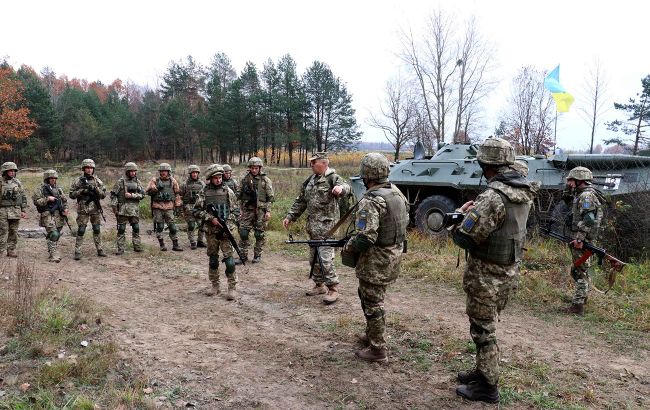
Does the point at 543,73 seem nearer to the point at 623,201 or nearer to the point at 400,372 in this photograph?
the point at 623,201

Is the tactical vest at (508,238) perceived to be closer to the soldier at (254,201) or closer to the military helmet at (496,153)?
the military helmet at (496,153)

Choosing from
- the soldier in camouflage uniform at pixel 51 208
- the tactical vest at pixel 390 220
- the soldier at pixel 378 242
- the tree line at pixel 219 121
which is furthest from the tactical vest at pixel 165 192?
the tree line at pixel 219 121

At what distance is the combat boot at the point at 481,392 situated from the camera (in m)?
3.60

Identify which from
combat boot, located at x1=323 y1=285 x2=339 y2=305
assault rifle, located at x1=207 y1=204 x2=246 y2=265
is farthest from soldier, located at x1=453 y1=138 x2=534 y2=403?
assault rifle, located at x1=207 y1=204 x2=246 y2=265

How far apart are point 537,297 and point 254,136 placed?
115ft

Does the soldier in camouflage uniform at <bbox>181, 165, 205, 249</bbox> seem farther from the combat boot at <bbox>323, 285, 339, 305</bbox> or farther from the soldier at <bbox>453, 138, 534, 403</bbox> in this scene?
the soldier at <bbox>453, 138, 534, 403</bbox>

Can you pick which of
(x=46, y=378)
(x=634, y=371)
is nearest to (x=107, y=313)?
(x=46, y=378)

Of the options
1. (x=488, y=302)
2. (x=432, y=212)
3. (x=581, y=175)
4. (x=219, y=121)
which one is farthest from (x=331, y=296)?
(x=219, y=121)

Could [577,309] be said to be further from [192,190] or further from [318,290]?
[192,190]

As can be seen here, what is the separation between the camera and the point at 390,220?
13.3 feet

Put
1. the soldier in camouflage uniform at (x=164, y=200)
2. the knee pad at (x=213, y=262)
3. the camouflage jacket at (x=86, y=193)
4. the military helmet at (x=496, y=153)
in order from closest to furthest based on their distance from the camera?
the military helmet at (x=496, y=153)
the knee pad at (x=213, y=262)
the camouflage jacket at (x=86, y=193)
the soldier in camouflage uniform at (x=164, y=200)

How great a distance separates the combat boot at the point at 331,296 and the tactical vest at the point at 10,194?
6.37 m

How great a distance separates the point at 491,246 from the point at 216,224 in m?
3.85

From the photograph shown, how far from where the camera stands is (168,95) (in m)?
47.2
